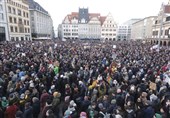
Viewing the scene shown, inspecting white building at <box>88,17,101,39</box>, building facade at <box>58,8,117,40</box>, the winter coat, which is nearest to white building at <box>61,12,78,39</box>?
building facade at <box>58,8,117,40</box>

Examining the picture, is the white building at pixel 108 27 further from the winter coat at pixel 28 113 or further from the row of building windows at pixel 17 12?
the winter coat at pixel 28 113

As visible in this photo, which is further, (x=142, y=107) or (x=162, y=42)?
(x=162, y=42)

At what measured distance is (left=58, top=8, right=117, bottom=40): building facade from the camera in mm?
91125

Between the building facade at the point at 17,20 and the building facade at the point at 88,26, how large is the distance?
32301mm

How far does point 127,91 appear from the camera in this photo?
879cm

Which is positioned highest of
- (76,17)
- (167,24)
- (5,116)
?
(76,17)

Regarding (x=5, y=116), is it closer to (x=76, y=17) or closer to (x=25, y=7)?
(x=25, y=7)

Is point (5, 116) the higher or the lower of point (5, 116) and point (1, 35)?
the lower

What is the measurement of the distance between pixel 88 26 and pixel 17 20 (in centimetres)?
4231

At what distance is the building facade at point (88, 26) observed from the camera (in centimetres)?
9112

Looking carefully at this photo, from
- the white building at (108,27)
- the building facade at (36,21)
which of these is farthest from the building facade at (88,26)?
the building facade at (36,21)

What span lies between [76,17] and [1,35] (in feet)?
172

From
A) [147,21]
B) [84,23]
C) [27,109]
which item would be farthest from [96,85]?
[84,23]

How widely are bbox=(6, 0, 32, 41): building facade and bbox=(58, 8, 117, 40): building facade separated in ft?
106
